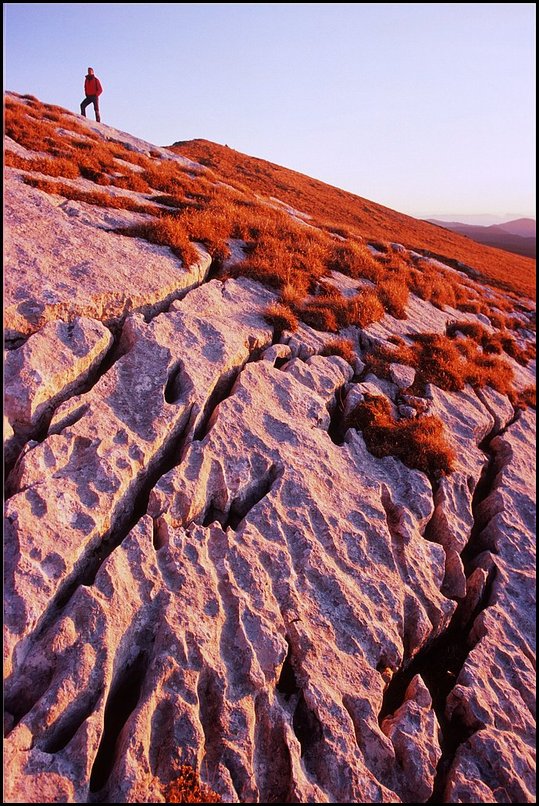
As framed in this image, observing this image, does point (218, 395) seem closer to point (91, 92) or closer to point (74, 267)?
point (74, 267)

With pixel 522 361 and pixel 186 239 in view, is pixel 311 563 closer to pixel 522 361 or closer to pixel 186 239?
pixel 186 239

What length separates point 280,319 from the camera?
50.4 feet

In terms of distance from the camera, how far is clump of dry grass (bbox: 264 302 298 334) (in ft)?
50.2

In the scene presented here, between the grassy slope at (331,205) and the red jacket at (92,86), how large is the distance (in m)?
14.0

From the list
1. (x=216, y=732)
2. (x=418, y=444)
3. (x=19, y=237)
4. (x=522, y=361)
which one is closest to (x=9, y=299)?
(x=19, y=237)

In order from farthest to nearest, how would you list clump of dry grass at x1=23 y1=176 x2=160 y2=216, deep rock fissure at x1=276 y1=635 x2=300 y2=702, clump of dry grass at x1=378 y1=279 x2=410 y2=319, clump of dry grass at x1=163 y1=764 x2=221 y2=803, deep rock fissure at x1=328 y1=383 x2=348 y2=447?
clump of dry grass at x1=378 y1=279 x2=410 y2=319 < clump of dry grass at x1=23 y1=176 x2=160 y2=216 < deep rock fissure at x1=328 y1=383 x2=348 y2=447 < deep rock fissure at x1=276 y1=635 x2=300 y2=702 < clump of dry grass at x1=163 y1=764 x2=221 y2=803

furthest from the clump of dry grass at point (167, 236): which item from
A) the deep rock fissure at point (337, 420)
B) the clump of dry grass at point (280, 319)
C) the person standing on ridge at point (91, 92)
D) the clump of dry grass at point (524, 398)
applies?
the person standing on ridge at point (91, 92)

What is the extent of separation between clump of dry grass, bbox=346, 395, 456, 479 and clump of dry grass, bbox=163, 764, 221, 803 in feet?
27.0

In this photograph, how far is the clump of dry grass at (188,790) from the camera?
21.0 ft

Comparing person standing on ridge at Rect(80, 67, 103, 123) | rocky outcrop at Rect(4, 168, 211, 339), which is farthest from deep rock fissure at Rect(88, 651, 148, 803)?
person standing on ridge at Rect(80, 67, 103, 123)

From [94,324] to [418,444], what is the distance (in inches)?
356

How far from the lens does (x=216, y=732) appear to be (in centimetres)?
712

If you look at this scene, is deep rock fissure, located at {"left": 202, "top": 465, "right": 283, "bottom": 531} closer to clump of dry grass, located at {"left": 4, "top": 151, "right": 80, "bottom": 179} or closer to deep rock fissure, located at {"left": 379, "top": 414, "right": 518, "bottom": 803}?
deep rock fissure, located at {"left": 379, "top": 414, "right": 518, "bottom": 803}

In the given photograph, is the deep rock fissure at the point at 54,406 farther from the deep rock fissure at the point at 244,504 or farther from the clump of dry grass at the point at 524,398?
the clump of dry grass at the point at 524,398
